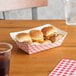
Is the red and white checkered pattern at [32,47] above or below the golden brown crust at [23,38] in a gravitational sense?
Answer: below

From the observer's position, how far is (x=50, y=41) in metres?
0.97

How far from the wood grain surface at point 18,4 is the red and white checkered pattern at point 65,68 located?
2.69 feet

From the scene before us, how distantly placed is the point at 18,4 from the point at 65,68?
0.90 meters

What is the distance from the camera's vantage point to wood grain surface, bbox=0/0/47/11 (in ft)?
5.13

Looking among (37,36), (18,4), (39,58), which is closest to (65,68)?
(39,58)

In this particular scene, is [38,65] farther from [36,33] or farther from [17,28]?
[17,28]

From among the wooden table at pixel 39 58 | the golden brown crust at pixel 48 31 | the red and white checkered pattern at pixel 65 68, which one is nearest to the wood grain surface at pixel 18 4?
the wooden table at pixel 39 58

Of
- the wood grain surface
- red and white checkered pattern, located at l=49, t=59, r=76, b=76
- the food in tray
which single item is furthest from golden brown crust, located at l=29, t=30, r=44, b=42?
the wood grain surface

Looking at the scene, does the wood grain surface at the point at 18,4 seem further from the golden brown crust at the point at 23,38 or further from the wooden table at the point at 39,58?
the golden brown crust at the point at 23,38

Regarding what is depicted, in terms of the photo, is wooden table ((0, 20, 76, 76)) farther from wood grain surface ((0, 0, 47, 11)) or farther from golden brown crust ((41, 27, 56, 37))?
wood grain surface ((0, 0, 47, 11))

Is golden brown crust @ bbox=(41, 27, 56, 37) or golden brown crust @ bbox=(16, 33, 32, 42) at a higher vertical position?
golden brown crust @ bbox=(41, 27, 56, 37)

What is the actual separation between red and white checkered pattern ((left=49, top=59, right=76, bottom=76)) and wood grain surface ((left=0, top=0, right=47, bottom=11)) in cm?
82

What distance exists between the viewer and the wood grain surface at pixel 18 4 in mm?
1564

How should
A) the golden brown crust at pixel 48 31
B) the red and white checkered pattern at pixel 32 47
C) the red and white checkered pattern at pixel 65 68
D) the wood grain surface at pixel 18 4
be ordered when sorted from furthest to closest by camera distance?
the wood grain surface at pixel 18 4, the golden brown crust at pixel 48 31, the red and white checkered pattern at pixel 32 47, the red and white checkered pattern at pixel 65 68
